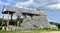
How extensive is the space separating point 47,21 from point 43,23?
961 millimetres

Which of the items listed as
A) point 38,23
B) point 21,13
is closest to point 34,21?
point 38,23

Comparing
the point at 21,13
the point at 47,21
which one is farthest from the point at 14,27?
the point at 47,21

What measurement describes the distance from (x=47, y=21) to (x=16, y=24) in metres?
5.50

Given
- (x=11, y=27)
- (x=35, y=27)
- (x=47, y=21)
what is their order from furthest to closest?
(x=47, y=21)
(x=35, y=27)
(x=11, y=27)

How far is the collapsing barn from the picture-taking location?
29300 millimetres

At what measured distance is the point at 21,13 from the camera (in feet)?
98.5

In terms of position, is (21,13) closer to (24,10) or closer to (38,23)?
(24,10)

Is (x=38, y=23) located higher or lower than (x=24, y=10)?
lower

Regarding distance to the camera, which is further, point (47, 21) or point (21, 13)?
point (47, 21)

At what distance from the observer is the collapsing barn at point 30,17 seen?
29.3 m

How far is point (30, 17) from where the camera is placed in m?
31.7

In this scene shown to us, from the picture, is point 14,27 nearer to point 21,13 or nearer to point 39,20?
point 21,13

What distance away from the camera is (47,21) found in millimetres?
33250

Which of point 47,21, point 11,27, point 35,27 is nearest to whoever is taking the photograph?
point 11,27
